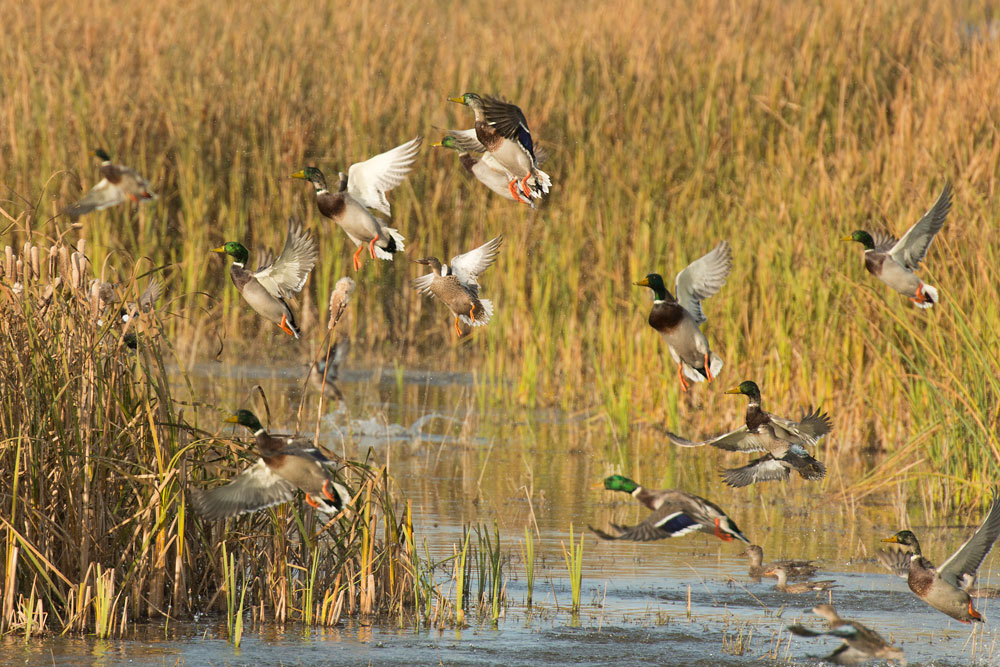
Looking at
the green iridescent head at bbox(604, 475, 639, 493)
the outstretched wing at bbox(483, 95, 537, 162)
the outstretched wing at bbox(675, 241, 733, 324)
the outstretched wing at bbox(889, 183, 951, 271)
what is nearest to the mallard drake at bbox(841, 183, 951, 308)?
the outstretched wing at bbox(889, 183, 951, 271)

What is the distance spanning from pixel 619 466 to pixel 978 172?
2729 millimetres

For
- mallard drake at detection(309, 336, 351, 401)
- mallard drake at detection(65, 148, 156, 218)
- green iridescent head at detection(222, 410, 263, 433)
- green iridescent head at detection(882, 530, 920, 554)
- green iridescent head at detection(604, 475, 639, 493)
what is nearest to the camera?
green iridescent head at detection(222, 410, 263, 433)

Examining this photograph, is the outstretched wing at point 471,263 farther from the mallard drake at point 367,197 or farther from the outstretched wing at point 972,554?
the outstretched wing at point 972,554

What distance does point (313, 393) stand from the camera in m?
12.0

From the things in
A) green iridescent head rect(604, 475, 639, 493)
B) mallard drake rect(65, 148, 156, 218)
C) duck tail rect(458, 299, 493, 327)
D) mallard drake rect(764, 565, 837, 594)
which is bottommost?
mallard drake rect(764, 565, 837, 594)

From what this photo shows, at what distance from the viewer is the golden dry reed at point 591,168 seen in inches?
398

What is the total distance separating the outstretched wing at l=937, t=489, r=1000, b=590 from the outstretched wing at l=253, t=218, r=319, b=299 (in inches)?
99.6

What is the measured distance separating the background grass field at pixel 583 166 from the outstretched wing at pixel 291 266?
12.7 ft

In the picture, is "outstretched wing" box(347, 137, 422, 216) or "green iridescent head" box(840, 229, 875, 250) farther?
"green iridescent head" box(840, 229, 875, 250)

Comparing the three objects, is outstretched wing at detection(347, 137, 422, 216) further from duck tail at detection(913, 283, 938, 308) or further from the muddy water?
duck tail at detection(913, 283, 938, 308)

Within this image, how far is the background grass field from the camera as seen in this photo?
10156 millimetres

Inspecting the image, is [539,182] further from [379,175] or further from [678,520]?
[678,520]

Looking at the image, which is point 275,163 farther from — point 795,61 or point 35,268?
point 35,268

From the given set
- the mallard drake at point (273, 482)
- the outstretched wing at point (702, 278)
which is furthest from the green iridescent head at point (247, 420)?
the outstretched wing at point (702, 278)
